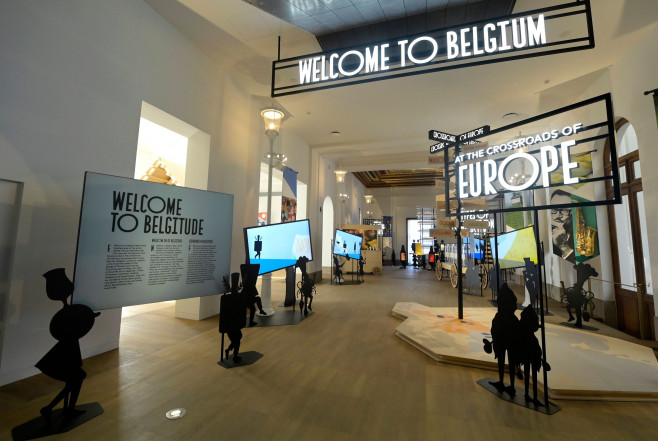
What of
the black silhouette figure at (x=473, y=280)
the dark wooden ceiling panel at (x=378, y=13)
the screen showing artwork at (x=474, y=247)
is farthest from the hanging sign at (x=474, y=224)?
the dark wooden ceiling panel at (x=378, y=13)

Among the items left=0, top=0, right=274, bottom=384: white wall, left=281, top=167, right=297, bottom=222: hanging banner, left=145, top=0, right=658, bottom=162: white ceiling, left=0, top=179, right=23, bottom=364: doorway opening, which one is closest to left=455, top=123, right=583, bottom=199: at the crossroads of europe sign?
left=145, top=0, right=658, bottom=162: white ceiling

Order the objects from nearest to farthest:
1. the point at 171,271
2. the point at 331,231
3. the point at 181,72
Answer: the point at 171,271
the point at 181,72
the point at 331,231

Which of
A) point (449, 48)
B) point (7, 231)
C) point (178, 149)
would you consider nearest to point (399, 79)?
point (449, 48)

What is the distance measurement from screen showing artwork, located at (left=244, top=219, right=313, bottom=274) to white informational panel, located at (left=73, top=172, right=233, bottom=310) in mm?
870

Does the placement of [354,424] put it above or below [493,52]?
below

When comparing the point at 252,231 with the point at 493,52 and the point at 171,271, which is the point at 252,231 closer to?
the point at 171,271

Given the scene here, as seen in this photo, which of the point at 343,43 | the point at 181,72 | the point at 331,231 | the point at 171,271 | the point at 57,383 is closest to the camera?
the point at 57,383

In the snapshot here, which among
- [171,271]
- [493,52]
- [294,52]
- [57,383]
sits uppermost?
[294,52]

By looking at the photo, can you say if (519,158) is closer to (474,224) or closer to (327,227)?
(474,224)

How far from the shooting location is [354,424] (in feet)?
5.94

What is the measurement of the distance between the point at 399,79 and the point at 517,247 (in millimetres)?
3808

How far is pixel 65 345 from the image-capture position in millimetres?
1801

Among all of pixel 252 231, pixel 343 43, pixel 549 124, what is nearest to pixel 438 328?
pixel 252 231

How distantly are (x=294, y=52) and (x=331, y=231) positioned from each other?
738cm
